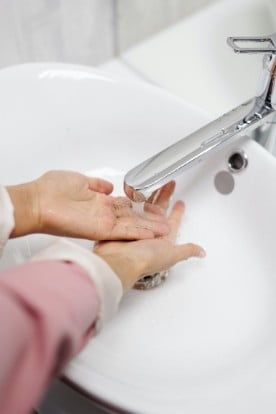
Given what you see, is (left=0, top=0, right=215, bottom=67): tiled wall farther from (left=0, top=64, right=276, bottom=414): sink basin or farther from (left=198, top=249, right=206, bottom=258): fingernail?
(left=198, top=249, right=206, bottom=258): fingernail

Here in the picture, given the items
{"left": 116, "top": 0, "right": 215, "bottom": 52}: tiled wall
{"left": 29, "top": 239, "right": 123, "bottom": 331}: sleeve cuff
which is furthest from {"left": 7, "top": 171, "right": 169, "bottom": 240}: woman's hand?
{"left": 116, "top": 0, "right": 215, "bottom": 52}: tiled wall

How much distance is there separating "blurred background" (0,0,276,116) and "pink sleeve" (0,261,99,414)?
0.46 metres

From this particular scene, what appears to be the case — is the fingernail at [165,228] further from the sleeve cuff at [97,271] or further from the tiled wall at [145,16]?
the tiled wall at [145,16]

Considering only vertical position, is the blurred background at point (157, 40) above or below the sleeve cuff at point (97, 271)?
above

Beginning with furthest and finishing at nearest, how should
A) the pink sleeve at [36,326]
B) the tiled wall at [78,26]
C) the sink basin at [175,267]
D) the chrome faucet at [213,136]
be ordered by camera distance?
the tiled wall at [78,26], the chrome faucet at [213,136], the sink basin at [175,267], the pink sleeve at [36,326]

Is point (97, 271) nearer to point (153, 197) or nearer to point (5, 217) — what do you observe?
point (5, 217)

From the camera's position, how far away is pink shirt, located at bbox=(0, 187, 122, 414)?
0.29m

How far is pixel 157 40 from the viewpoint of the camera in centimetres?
89

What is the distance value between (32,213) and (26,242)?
66 mm

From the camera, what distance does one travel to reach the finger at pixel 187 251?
1.79 ft

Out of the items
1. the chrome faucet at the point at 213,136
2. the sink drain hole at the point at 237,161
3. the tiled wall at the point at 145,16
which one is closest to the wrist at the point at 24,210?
the chrome faucet at the point at 213,136

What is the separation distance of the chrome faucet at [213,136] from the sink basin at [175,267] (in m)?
0.03

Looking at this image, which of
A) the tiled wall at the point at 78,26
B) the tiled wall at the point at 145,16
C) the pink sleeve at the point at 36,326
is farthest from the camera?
the tiled wall at the point at 145,16

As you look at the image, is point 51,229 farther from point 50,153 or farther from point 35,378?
point 35,378
